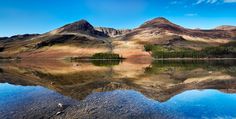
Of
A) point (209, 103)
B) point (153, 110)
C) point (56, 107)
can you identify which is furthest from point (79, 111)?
point (209, 103)

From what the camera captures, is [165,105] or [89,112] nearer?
[89,112]

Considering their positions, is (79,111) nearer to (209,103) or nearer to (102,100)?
(102,100)

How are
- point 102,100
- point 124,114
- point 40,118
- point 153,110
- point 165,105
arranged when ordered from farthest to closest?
1. point 102,100
2. point 165,105
3. point 153,110
4. point 124,114
5. point 40,118

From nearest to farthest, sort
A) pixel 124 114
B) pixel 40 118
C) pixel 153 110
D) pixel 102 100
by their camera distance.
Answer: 1. pixel 40 118
2. pixel 124 114
3. pixel 153 110
4. pixel 102 100

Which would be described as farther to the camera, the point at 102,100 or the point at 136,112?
the point at 102,100

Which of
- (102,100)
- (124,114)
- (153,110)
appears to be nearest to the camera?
(124,114)

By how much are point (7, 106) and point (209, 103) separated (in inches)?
1186

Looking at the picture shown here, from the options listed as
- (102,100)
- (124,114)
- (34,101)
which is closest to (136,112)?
(124,114)

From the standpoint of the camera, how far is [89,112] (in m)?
38.1

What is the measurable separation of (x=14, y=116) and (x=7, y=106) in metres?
7.36

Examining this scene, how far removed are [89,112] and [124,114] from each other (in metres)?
4.36

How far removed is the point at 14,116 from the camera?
3594 centimetres

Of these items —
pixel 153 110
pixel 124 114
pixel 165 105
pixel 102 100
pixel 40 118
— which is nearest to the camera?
pixel 40 118

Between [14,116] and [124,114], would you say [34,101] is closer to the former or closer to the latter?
[14,116]
